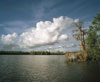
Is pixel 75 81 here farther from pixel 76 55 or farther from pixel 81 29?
pixel 81 29

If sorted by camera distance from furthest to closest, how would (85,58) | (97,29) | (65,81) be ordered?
A: 1. (85,58)
2. (97,29)
3. (65,81)

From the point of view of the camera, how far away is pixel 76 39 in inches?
2844

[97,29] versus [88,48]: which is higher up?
[97,29]

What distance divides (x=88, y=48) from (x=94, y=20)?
3642 centimetres

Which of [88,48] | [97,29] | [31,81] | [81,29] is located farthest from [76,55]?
[31,81]

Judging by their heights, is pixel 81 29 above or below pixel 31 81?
above

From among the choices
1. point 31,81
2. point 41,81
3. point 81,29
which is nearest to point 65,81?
point 41,81

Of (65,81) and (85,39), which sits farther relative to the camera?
(85,39)

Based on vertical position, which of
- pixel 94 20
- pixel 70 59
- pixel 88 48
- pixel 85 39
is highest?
pixel 94 20

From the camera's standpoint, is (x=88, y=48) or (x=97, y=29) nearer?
(x=97, y=29)

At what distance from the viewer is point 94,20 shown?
38.1m

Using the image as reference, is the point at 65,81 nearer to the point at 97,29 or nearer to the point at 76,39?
the point at 97,29

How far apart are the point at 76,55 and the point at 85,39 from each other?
13592 mm

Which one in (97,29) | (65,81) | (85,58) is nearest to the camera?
(65,81)
